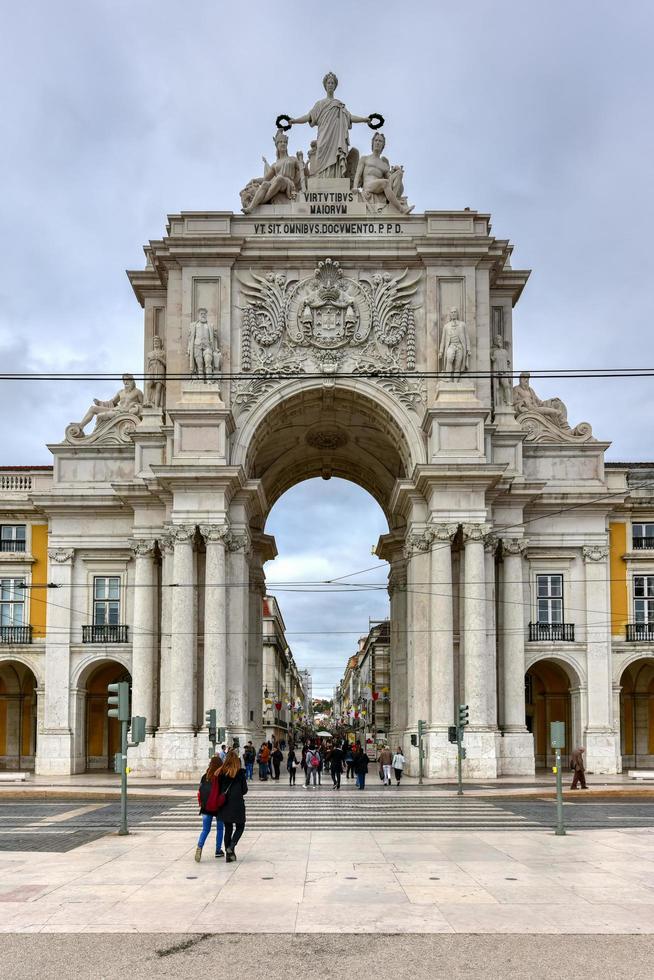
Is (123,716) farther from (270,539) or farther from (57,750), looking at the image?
(270,539)

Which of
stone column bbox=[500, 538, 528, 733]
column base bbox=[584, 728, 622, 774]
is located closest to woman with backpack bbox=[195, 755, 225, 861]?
stone column bbox=[500, 538, 528, 733]

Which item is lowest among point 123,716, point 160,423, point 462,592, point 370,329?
point 123,716

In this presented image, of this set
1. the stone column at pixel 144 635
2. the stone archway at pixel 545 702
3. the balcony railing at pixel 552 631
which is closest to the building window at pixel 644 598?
the balcony railing at pixel 552 631

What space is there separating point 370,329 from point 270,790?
18612mm

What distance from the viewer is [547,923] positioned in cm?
1314

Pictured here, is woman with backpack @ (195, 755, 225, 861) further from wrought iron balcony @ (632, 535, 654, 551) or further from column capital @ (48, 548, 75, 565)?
wrought iron balcony @ (632, 535, 654, 551)

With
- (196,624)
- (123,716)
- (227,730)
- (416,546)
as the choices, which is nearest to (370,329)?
(416,546)

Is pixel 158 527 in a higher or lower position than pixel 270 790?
higher

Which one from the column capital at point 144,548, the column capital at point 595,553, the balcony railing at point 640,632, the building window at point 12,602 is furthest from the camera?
the building window at point 12,602

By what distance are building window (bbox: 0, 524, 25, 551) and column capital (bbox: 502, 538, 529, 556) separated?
20.8 m

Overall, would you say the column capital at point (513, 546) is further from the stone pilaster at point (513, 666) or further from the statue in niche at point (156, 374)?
the statue in niche at point (156, 374)

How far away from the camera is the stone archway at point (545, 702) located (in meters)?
50.8

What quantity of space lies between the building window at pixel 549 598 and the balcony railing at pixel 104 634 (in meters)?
17.3

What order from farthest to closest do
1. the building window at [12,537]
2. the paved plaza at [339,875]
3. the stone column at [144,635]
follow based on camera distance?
the building window at [12,537]
the stone column at [144,635]
the paved plaza at [339,875]
